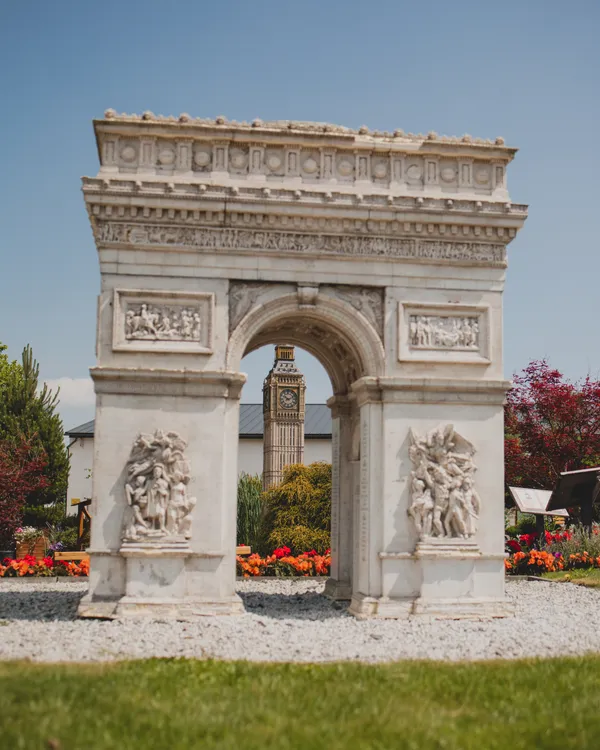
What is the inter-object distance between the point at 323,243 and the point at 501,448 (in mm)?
4700

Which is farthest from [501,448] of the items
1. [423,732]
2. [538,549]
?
[538,549]

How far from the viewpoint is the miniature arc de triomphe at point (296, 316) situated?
14.8 meters

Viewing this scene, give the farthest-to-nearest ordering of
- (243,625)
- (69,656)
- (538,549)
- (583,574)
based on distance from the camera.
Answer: (538,549) → (583,574) → (243,625) → (69,656)

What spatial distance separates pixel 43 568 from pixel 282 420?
23579 millimetres

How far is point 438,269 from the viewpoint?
15953 mm

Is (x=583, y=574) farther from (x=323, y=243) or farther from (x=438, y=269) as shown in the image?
(x=323, y=243)

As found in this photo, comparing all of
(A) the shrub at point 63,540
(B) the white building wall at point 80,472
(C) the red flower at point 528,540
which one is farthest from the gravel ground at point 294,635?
(B) the white building wall at point 80,472

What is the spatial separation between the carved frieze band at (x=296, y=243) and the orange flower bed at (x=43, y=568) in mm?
9094

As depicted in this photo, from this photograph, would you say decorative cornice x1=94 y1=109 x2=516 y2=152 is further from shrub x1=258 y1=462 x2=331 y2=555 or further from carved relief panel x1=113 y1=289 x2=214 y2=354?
shrub x1=258 y1=462 x2=331 y2=555

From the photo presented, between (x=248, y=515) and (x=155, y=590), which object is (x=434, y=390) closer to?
(x=155, y=590)

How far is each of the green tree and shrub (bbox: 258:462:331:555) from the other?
1556cm

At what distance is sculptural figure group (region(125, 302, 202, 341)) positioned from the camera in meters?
15.2

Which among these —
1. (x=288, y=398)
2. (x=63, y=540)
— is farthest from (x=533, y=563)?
(x=288, y=398)

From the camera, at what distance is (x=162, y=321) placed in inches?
601
